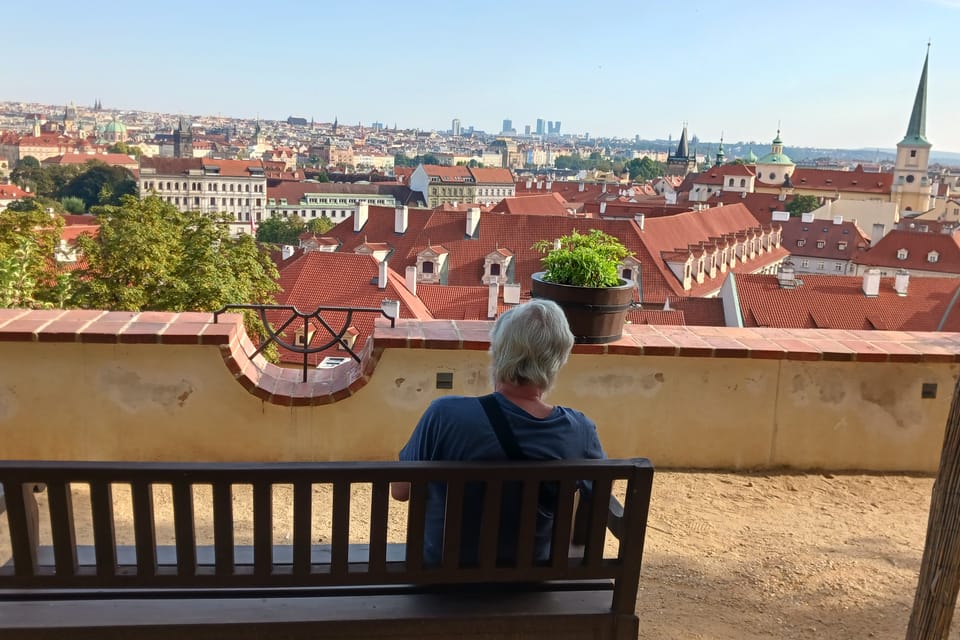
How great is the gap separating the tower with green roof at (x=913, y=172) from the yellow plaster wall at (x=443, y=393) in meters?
92.8

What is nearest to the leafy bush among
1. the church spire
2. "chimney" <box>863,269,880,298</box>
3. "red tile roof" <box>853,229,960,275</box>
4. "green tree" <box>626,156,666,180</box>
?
"chimney" <box>863,269,880,298</box>

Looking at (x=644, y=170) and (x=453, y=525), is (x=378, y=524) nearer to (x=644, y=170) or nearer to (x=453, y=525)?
(x=453, y=525)

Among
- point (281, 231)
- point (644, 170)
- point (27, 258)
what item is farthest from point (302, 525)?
point (644, 170)

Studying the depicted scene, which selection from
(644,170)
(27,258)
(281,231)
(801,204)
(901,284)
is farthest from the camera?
(644,170)

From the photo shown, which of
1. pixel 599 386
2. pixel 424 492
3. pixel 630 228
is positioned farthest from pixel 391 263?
pixel 424 492

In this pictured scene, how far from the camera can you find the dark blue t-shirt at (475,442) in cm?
203

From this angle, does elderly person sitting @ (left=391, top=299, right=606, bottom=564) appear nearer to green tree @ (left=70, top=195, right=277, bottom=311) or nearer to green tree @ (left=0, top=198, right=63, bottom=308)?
green tree @ (left=0, top=198, right=63, bottom=308)

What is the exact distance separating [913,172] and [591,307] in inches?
3769

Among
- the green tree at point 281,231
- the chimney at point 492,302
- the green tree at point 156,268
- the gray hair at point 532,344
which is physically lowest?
the green tree at point 281,231

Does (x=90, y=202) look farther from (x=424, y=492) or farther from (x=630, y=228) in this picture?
(x=424, y=492)

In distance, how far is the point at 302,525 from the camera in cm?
195

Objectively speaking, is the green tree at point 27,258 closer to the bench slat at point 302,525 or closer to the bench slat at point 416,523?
the bench slat at point 302,525

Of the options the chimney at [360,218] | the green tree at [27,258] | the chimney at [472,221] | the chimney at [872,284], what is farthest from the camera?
the chimney at [360,218]

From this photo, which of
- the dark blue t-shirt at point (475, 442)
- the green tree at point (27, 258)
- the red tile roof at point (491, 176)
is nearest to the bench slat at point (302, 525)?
the dark blue t-shirt at point (475, 442)
